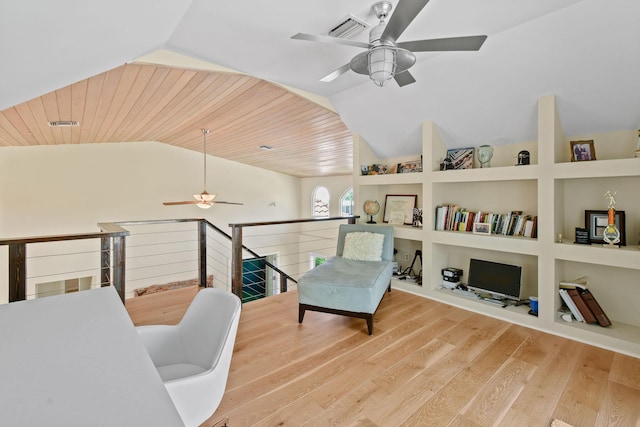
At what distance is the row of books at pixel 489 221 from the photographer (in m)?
3.07

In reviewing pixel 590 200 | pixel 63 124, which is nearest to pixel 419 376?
pixel 590 200

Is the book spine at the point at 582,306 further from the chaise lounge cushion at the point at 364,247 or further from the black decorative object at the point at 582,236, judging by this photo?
the chaise lounge cushion at the point at 364,247

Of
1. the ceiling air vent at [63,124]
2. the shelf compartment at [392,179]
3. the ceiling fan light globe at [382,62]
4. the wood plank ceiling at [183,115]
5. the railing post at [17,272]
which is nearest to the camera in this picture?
the ceiling fan light globe at [382,62]

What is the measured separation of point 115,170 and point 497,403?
705 centimetres

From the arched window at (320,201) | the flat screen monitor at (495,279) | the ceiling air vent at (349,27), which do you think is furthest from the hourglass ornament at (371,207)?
the arched window at (320,201)

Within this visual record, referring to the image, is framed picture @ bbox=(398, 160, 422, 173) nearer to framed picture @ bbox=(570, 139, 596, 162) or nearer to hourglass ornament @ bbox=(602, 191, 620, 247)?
framed picture @ bbox=(570, 139, 596, 162)

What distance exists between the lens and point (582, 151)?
2.71 metres

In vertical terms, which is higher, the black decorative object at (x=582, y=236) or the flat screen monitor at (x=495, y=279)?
the black decorative object at (x=582, y=236)

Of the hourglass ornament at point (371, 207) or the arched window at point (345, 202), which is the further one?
the arched window at point (345, 202)

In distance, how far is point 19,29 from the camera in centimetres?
142

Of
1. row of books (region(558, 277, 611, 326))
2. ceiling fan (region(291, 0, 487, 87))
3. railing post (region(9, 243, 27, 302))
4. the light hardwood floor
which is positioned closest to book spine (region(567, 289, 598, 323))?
row of books (region(558, 277, 611, 326))

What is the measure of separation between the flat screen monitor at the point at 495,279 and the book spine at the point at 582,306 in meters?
0.45

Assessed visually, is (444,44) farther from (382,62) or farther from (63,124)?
(63,124)

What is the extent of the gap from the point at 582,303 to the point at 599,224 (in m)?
0.71
